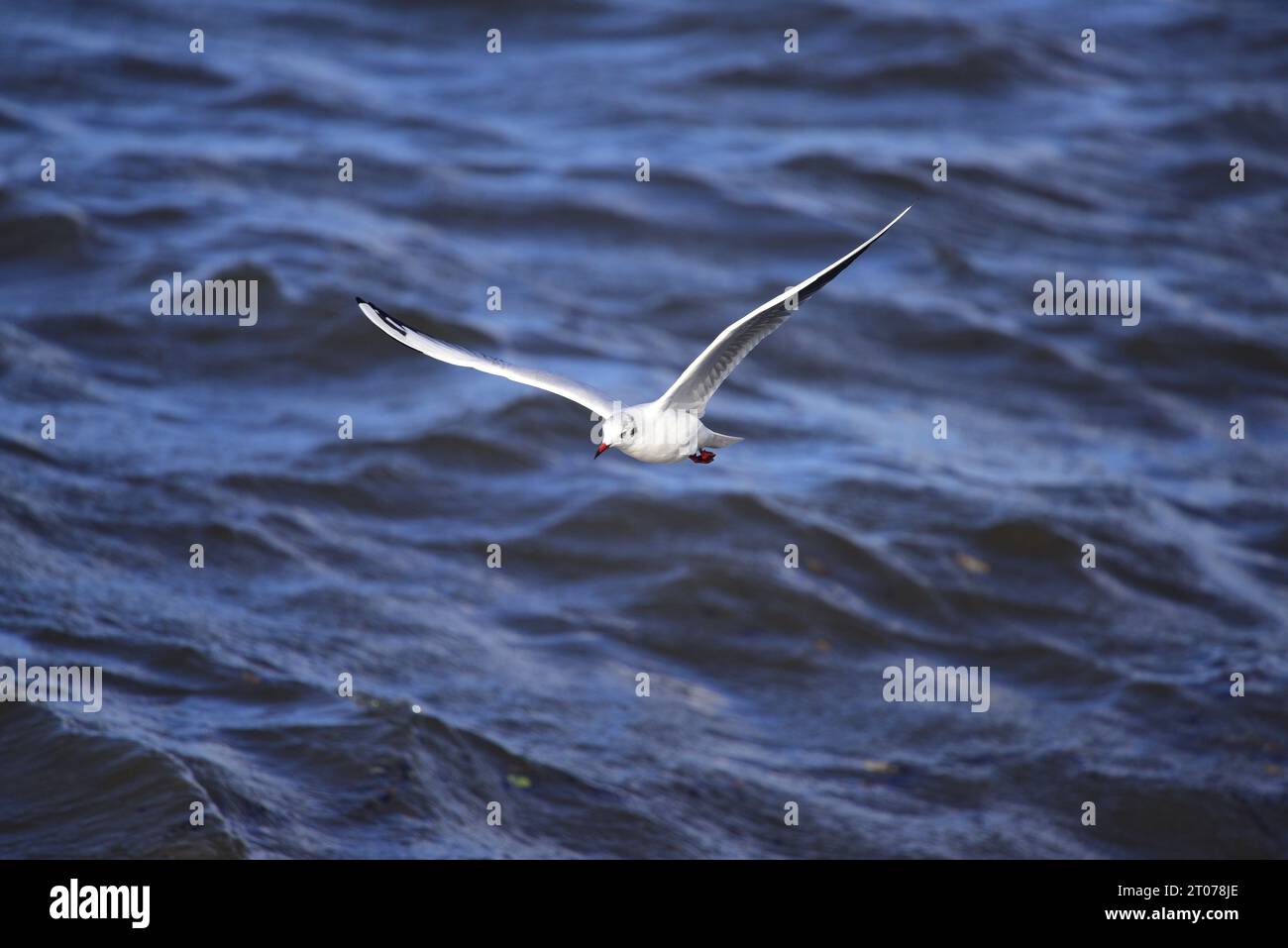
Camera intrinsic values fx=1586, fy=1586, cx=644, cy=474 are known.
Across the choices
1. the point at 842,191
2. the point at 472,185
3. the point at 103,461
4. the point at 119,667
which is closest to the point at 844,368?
the point at 842,191

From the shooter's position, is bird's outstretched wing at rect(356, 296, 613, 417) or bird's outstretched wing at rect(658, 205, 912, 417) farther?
bird's outstretched wing at rect(356, 296, 613, 417)

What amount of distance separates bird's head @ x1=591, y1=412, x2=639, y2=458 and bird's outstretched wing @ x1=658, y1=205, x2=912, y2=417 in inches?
6.1

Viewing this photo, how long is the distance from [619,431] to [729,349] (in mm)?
568

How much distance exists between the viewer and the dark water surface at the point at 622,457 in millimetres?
10312

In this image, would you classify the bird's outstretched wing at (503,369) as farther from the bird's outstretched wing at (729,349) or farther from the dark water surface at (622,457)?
the dark water surface at (622,457)

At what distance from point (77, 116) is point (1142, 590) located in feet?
42.5

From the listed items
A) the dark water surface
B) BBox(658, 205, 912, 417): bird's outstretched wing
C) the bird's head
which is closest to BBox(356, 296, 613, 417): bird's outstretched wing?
the bird's head

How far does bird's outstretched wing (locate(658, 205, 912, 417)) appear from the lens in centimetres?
598

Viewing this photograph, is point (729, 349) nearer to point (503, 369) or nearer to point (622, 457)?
point (503, 369)

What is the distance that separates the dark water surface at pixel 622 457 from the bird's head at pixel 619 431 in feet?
11.4

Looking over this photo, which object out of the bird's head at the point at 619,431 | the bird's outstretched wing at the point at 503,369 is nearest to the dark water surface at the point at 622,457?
the bird's outstretched wing at the point at 503,369

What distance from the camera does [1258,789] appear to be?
37.5ft

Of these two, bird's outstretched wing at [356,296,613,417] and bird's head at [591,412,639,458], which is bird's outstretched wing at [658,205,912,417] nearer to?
bird's head at [591,412,639,458]

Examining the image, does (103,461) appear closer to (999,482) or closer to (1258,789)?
(999,482)
